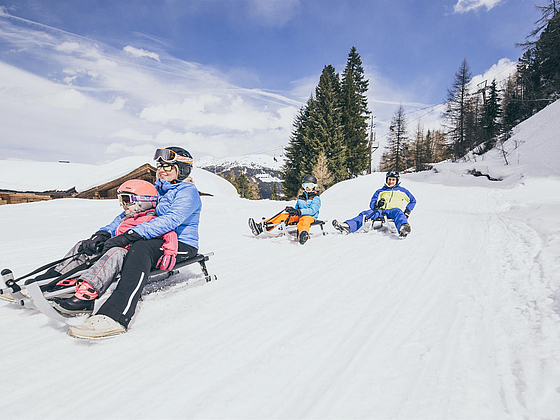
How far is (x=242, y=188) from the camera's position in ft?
223

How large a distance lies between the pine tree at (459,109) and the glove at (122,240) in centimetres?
4486

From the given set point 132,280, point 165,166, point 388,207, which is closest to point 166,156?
point 165,166

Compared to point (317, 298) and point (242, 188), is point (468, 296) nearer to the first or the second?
point (317, 298)

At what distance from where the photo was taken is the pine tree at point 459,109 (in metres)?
39.0

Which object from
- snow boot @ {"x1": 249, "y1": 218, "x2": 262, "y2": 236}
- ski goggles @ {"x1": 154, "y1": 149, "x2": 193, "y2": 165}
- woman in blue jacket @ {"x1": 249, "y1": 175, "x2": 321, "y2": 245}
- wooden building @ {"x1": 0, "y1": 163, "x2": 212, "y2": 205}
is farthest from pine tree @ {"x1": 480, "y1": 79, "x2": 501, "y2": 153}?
ski goggles @ {"x1": 154, "y1": 149, "x2": 193, "y2": 165}

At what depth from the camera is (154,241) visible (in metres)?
2.85

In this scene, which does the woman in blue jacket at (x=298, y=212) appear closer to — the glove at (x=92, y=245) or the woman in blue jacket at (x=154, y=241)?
the woman in blue jacket at (x=154, y=241)

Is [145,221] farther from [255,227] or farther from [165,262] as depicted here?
[255,227]

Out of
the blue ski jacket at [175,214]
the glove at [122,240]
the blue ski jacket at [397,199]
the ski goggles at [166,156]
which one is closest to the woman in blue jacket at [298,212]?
the blue ski jacket at [397,199]

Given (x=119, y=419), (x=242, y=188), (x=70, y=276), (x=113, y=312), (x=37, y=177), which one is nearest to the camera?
(x=119, y=419)

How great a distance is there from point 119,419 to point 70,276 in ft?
5.74

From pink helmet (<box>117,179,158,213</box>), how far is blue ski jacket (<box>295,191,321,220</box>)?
3.59 m

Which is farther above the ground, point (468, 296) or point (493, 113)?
point (493, 113)

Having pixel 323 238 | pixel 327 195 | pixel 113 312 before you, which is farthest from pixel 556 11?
pixel 113 312
